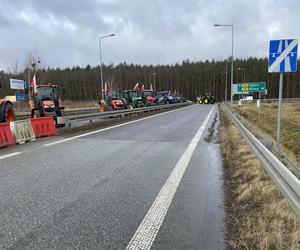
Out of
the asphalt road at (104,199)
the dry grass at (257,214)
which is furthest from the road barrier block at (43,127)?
the dry grass at (257,214)

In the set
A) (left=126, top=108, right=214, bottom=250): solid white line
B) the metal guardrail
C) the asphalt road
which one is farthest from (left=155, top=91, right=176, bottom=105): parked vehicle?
the metal guardrail

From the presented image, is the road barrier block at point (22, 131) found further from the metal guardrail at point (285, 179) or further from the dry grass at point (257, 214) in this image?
the metal guardrail at point (285, 179)

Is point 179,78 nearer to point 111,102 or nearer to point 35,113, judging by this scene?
point 111,102

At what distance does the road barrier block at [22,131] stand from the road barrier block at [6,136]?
195mm

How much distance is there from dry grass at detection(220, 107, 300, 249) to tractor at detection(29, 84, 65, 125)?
13.1 m

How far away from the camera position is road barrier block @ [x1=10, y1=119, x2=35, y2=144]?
32.6 ft

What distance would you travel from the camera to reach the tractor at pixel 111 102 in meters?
24.3

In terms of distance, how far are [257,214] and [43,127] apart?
998cm

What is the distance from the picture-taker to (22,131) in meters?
10.4

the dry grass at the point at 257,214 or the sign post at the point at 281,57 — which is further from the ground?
the sign post at the point at 281,57

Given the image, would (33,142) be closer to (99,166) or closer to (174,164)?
(99,166)

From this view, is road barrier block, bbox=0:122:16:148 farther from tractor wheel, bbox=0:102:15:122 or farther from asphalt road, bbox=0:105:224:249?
tractor wheel, bbox=0:102:15:122

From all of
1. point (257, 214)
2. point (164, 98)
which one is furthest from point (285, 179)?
point (164, 98)

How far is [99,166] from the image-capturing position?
6555 mm
